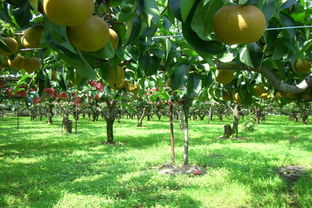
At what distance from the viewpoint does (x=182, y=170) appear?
6.61 metres

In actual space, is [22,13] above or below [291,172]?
above

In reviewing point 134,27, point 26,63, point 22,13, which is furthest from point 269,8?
point 26,63

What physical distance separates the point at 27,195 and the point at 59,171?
6.03ft

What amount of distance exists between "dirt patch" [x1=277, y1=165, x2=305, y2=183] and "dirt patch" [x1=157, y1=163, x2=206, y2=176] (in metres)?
1.60

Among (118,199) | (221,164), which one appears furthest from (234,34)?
(221,164)

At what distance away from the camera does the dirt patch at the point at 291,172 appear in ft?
20.1

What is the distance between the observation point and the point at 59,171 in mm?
6805

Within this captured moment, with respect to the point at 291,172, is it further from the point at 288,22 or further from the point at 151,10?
the point at 151,10

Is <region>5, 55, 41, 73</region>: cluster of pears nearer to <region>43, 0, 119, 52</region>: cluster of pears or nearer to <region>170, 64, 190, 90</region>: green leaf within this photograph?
<region>170, 64, 190, 90</region>: green leaf

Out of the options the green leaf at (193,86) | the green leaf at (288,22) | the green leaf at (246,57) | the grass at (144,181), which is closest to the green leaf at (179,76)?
the green leaf at (193,86)

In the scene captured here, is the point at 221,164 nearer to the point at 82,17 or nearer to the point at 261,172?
the point at 261,172

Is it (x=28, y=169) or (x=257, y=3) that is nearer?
(x=257, y=3)

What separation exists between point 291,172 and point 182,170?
2.29m

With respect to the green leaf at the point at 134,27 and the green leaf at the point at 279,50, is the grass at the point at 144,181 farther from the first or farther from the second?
the green leaf at the point at 134,27
